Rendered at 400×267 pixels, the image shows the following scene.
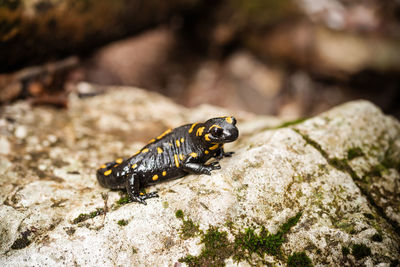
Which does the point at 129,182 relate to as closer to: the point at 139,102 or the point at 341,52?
the point at 139,102

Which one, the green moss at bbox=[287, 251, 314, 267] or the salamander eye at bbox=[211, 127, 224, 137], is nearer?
the green moss at bbox=[287, 251, 314, 267]

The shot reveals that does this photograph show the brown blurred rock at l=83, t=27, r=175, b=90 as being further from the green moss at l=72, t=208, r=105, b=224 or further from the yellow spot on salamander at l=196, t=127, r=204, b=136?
the green moss at l=72, t=208, r=105, b=224

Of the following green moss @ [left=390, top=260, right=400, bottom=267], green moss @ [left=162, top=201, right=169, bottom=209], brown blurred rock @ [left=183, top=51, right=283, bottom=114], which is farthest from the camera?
brown blurred rock @ [left=183, top=51, right=283, bottom=114]

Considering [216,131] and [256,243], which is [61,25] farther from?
[256,243]

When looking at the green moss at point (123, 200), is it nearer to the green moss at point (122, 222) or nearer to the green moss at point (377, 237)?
the green moss at point (122, 222)

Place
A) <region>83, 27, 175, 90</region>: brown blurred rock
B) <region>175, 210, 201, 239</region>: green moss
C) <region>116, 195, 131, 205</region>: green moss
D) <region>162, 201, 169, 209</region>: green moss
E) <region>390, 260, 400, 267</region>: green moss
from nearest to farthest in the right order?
<region>390, 260, 400, 267</region>: green moss → <region>175, 210, 201, 239</region>: green moss → <region>162, 201, 169, 209</region>: green moss → <region>116, 195, 131, 205</region>: green moss → <region>83, 27, 175, 90</region>: brown blurred rock

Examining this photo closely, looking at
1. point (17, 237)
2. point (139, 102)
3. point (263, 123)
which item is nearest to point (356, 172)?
point (263, 123)

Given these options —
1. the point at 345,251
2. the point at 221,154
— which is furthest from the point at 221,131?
the point at 345,251

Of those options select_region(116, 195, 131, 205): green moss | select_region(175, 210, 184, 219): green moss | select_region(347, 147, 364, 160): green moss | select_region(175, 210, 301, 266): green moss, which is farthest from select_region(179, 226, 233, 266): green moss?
select_region(347, 147, 364, 160): green moss
